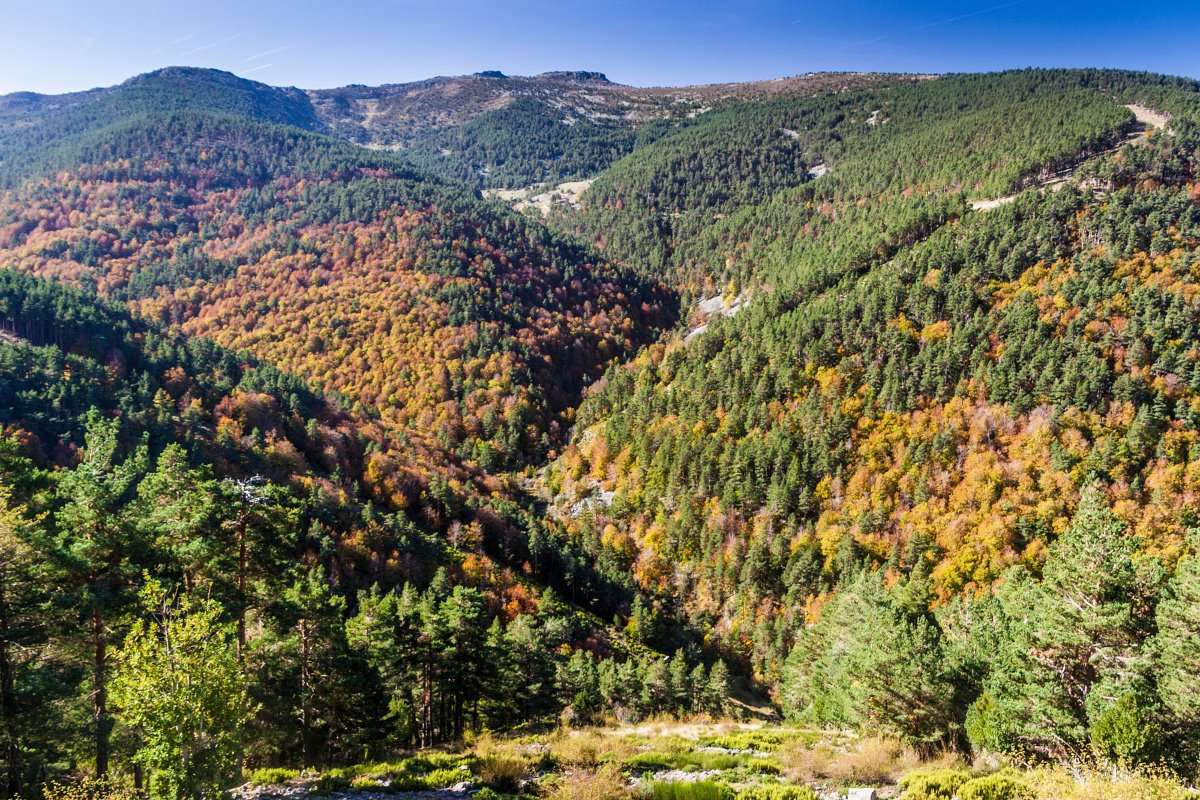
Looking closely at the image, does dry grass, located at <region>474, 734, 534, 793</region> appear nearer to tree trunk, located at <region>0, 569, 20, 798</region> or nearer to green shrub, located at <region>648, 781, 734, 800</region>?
green shrub, located at <region>648, 781, 734, 800</region>

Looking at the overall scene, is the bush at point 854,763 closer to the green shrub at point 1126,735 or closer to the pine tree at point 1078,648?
the pine tree at point 1078,648

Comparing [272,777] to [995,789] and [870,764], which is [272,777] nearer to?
[870,764]

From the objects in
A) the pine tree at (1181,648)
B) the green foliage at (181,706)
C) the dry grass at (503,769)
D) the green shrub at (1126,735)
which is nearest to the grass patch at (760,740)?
the dry grass at (503,769)

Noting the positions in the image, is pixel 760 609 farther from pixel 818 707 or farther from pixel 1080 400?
pixel 1080 400

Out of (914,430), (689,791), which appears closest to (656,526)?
(914,430)

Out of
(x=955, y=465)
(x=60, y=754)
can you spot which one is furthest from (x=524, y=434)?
(x=60, y=754)

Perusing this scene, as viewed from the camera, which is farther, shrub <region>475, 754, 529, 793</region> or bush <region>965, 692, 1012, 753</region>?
bush <region>965, 692, 1012, 753</region>

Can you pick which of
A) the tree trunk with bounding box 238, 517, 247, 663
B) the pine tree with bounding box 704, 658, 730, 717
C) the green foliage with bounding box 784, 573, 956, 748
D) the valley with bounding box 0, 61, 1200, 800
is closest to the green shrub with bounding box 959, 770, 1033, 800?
the valley with bounding box 0, 61, 1200, 800
